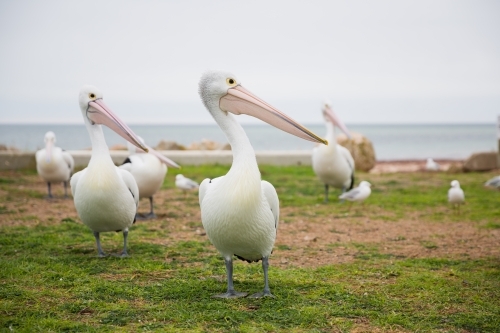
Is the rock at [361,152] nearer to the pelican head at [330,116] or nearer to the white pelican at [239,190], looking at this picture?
the pelican head at [330,116]

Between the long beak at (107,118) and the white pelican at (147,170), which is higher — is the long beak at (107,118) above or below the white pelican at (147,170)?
above

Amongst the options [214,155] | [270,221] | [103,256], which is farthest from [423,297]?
[214,155]

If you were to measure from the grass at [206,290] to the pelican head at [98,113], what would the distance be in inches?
51.7

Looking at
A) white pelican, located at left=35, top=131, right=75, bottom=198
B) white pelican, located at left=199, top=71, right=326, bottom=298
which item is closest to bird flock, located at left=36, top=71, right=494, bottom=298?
white pelican, located at left=199, top=71, right=326, bottom=298

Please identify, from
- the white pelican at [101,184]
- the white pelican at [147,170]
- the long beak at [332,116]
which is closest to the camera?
the white pelican at [101,184]

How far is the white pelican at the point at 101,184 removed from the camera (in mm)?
5570

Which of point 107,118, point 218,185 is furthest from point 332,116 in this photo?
point 218,185

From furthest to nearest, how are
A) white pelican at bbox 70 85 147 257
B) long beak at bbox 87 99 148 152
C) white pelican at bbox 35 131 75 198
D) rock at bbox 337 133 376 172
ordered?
rock at bbox 337 133 376 172
white pelican at bbox 35 131 75 198
long beak at bbox 87 99 148 152
white pelican at bbox 70 85 147 257

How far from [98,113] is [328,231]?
11.1 ft

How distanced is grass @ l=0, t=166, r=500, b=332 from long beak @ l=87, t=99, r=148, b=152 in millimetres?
1276

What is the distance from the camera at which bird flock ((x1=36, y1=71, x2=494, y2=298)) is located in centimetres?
415

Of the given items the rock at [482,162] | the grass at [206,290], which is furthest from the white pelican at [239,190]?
the rock at [482,162]

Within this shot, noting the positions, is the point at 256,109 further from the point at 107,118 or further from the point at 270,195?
the point at 107,118

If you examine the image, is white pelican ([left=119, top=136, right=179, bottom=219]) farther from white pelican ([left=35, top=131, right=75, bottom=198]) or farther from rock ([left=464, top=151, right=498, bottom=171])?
rock ([left=464, top=151, right=498, bottom=171])
